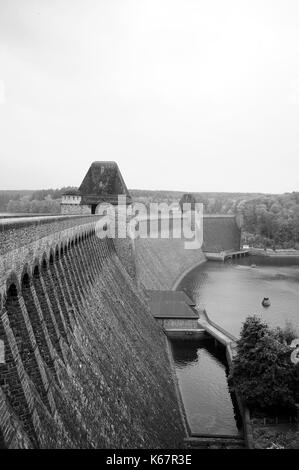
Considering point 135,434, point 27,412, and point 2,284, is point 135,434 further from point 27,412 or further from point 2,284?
point 2,284

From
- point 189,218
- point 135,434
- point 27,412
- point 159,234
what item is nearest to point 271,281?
point 159,234

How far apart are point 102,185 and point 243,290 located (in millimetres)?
27192

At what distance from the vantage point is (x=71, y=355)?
455 inches

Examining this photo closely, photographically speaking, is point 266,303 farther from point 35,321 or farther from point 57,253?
point 35,321

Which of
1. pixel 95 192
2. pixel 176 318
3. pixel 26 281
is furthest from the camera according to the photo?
pixel 176 318

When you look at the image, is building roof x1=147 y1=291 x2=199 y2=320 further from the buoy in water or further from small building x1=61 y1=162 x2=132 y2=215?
the buoy in water

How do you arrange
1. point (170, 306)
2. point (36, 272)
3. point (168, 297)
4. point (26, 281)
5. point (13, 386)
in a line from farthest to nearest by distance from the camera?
point (168, 297)
point (170, 306)
point (36, 272)
point (26, 281)
point (13, 386)

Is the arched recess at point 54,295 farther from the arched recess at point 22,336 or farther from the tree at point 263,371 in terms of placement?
the tree at point 263,371

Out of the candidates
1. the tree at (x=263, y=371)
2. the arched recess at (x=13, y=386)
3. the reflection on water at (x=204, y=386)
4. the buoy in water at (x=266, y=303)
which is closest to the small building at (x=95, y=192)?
the reflection on water at (x=204, y=386)

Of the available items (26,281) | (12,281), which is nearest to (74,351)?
(26,281)

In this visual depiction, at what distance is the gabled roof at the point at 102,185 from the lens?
28.1 metres

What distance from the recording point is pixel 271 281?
55406 mm

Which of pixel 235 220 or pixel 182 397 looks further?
pixel 235 220

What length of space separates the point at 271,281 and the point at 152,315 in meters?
30.3
